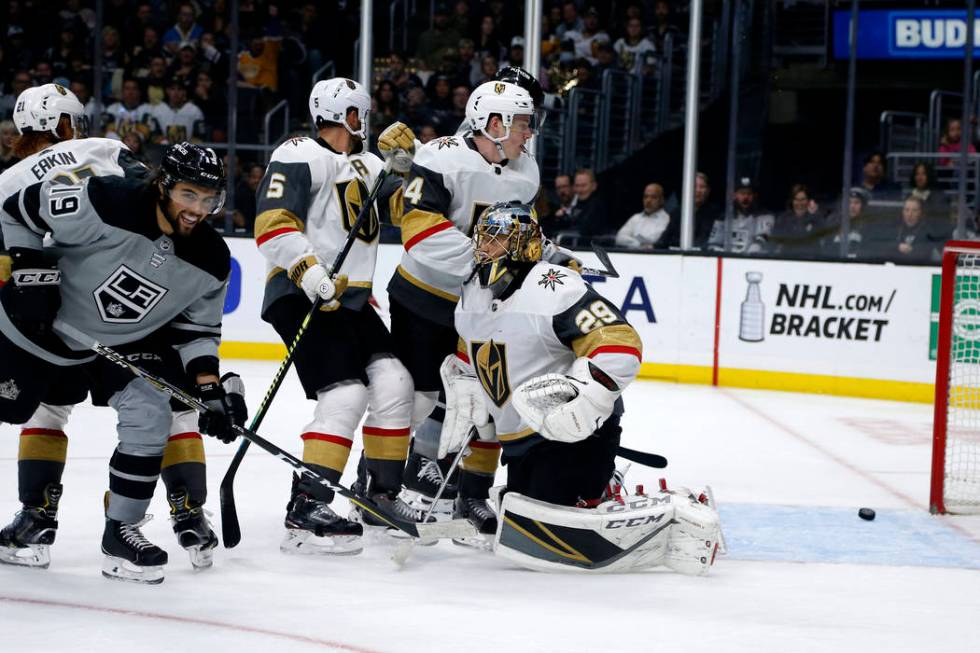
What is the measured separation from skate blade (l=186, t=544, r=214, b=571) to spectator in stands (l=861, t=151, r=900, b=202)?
5.34m

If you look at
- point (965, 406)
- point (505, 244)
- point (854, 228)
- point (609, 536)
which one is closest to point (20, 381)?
point (505, 244)

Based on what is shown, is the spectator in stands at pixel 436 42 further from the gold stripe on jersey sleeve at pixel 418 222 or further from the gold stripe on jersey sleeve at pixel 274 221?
the gold stripe on jersey sleeve at pixel 274 221

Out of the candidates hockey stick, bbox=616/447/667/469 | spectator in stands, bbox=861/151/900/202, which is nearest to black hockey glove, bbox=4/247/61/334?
hockey stick, bbox=616/447/667/469

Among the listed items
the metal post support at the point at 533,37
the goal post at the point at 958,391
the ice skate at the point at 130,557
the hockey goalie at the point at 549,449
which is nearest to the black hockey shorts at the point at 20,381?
the ice skate at the point at 130,557

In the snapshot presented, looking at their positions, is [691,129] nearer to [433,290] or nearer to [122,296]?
[433,290]

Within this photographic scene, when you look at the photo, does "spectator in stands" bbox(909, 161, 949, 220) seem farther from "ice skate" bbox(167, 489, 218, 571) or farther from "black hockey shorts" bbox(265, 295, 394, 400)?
"ice skate" bbox(167, 489, 218, 571)

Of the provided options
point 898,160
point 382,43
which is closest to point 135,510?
point 898,160

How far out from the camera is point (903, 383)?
6.63m

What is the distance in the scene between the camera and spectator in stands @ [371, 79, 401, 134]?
8.52m

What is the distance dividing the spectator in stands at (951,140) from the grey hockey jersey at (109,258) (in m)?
5.78

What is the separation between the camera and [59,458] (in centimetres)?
324

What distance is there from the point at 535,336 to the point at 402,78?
6221mm

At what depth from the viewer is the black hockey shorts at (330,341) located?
3486 millimetres

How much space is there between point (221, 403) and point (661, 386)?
4.18 m
